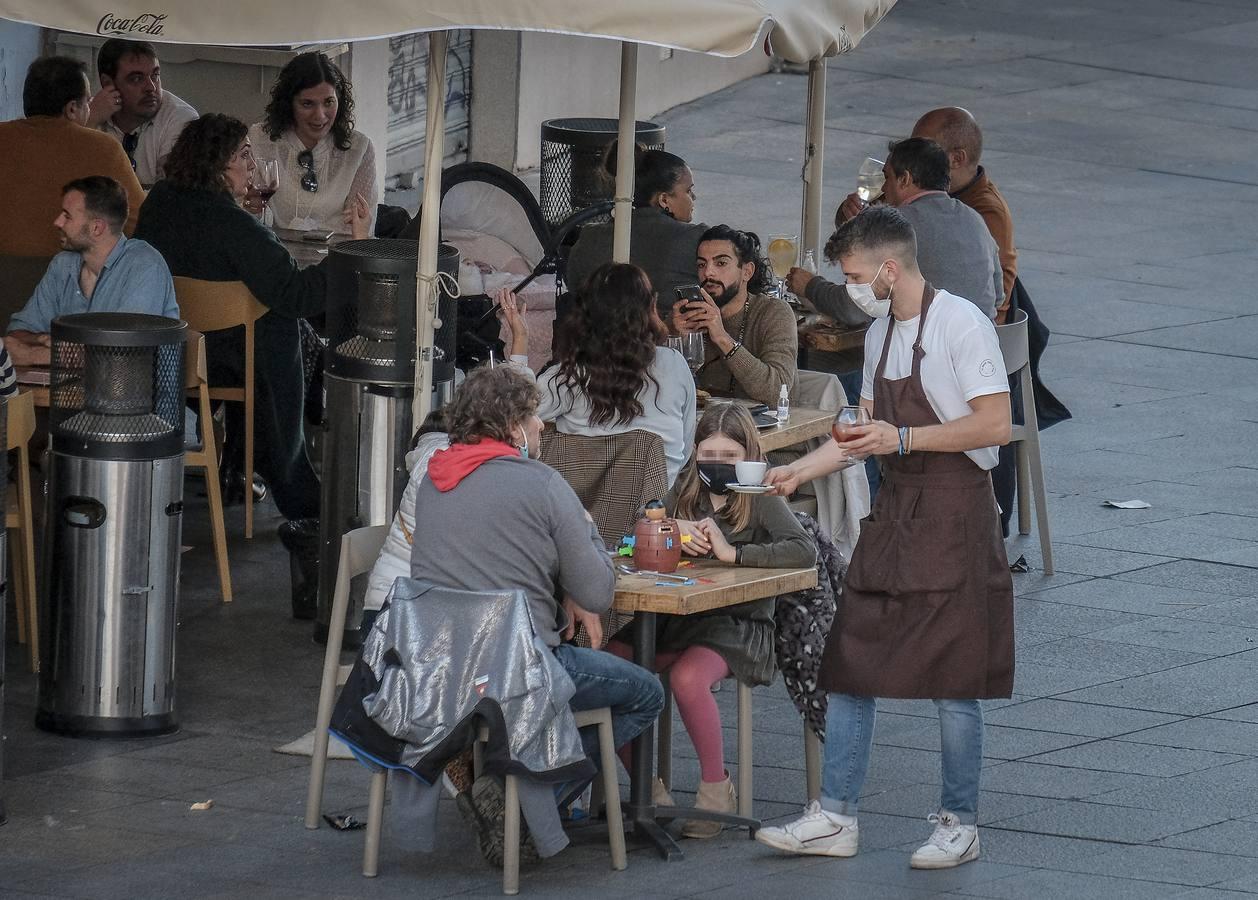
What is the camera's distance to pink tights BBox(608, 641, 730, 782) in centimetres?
552

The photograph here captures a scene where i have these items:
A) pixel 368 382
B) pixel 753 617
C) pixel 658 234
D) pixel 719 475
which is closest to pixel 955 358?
pixel 719 475

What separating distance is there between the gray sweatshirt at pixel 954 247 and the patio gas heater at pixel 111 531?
2.89 m

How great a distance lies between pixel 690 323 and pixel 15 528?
232 cm

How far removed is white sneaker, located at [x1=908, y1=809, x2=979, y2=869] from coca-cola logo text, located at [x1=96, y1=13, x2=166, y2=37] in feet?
9.67

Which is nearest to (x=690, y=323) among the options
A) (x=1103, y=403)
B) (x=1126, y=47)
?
(x=1103, y=403)

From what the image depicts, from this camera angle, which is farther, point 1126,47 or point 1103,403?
point 1126,47

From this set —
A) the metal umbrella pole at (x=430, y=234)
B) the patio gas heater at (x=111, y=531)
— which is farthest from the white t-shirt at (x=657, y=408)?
the patio gas heater at (x=111, y=531)

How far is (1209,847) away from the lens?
17.8 ft

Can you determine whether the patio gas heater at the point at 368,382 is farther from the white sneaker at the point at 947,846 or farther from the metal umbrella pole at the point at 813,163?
the metal umbrella pole at the point at 813,163

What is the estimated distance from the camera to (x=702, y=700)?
5516 millimetres

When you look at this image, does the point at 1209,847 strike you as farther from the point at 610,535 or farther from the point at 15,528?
the point at 15,528

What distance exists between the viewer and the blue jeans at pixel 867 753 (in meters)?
5.36

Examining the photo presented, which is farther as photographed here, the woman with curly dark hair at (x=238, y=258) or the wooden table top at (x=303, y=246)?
the wooden table top at (x=303, y=246)

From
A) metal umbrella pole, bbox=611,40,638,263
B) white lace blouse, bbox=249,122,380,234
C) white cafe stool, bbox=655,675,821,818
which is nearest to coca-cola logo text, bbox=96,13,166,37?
metal umbrella pole, bbox=611,40,638,263
